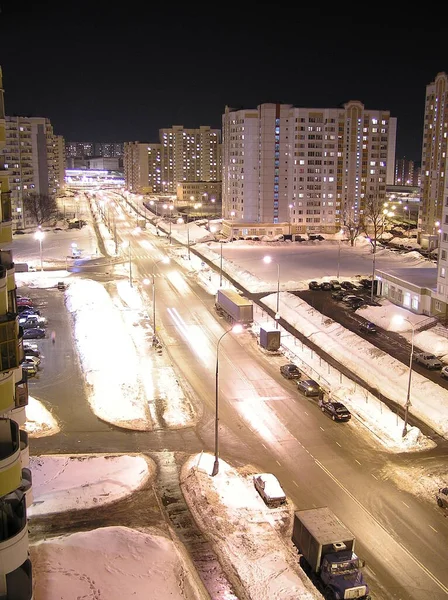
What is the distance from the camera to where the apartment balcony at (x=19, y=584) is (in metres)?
11.4

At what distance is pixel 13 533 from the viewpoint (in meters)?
11.5

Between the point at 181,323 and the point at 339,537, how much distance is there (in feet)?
109

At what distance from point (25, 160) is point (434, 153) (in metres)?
84.2

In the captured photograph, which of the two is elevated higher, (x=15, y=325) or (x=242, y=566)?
(x=15, y=325)

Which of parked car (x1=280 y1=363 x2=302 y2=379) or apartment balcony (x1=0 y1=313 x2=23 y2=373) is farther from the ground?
apartment balcony (x1=0 y1=313 x2=23 y2=373)

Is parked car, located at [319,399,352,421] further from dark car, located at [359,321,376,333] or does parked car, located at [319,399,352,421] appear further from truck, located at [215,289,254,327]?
truck, located at [215,289,254,327]

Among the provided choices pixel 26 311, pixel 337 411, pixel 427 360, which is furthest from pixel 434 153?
pixel 337 411

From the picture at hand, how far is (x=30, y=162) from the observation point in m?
134

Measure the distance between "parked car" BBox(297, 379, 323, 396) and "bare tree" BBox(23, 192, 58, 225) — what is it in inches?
3750

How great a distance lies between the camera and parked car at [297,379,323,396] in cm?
3550

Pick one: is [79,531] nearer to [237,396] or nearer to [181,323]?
[237,396]

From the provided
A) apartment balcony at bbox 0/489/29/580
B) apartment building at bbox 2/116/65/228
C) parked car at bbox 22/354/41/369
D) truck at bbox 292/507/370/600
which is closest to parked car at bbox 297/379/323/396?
truck at bbox 292/507/370/600

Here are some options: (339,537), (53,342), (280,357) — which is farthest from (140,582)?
(53,342)

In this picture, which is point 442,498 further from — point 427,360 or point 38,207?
point 38,207
